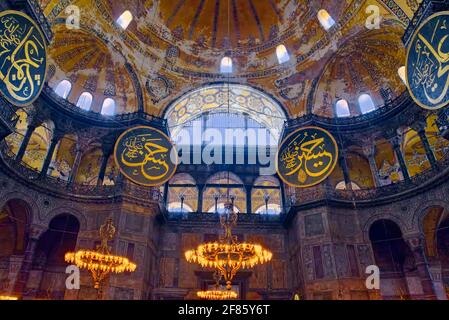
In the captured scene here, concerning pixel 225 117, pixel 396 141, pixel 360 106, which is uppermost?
pixel 225 117

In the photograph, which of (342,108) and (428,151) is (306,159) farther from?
(342,108)

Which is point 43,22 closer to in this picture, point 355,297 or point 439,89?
point 439,89

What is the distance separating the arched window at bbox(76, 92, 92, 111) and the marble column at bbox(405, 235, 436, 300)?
561 inches

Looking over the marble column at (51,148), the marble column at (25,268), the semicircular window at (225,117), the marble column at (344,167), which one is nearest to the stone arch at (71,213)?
the marble column at (25,268)

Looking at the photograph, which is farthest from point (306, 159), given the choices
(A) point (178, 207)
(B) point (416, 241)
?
(A) point (178, 207)

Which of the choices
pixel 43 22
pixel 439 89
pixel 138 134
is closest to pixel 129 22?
pixel 43 22

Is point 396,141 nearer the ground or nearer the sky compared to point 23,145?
nearer the sky

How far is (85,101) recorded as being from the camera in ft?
44.7

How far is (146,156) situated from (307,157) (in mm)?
5677

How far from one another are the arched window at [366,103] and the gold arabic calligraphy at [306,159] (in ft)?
14.8

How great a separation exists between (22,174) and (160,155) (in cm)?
486

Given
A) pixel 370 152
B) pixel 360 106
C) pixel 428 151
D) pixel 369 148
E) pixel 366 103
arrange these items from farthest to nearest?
pixel 360 106 → pixel 366 103 → pixel 369 148 → pixel 370 152 → pixel 428 151

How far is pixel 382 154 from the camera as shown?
Answer: 1470cm

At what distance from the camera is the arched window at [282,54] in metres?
15.2
